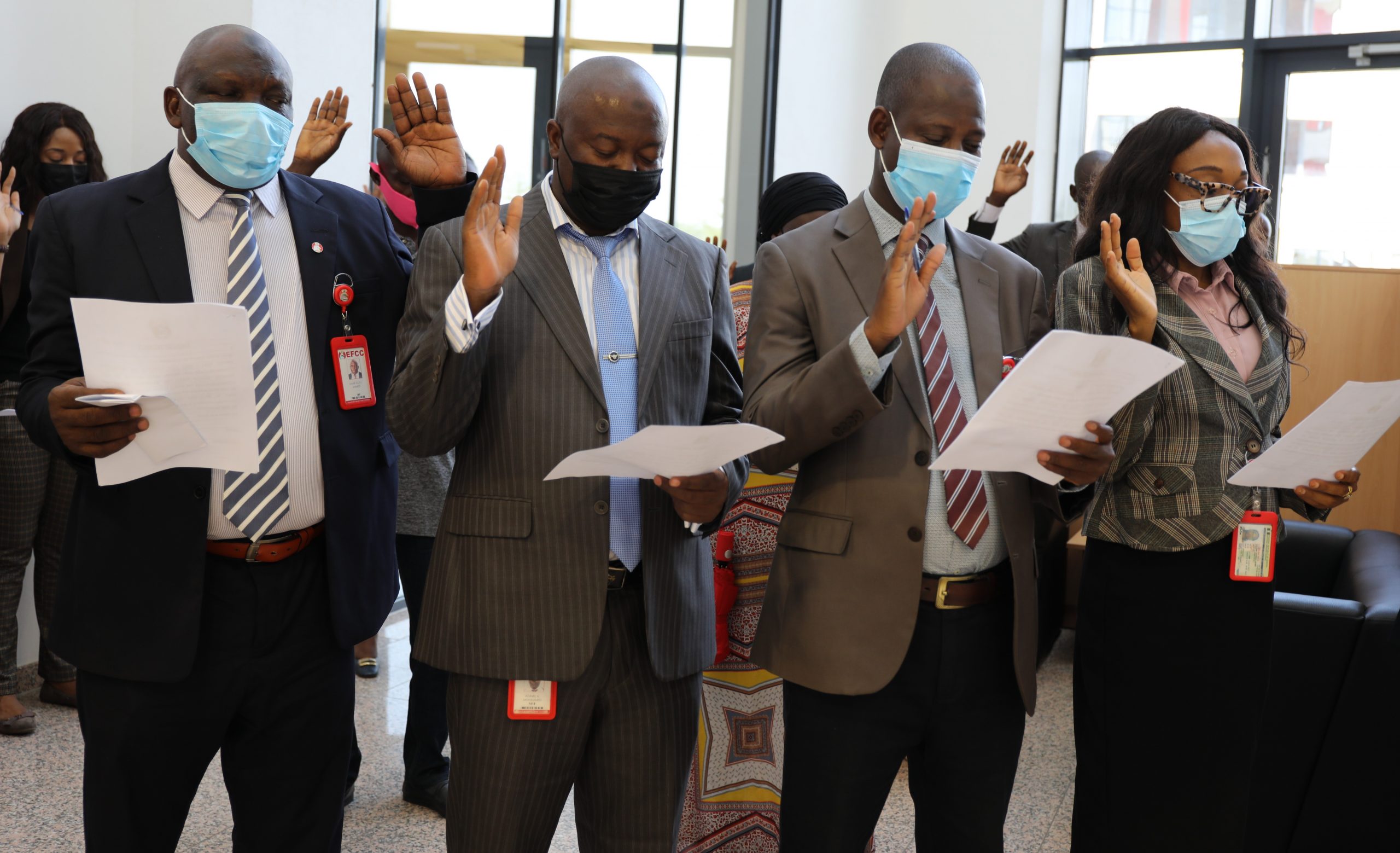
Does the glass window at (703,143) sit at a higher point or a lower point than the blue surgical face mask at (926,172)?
higher

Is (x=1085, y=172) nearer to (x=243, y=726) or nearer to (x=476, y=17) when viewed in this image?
(x=476, y=17)

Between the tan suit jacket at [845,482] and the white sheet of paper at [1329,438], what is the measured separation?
14.8 inches

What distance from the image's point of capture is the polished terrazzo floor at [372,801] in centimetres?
311

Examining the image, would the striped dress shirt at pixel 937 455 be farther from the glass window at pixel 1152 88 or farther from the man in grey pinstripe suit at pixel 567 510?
the glass window at pixel 1152 88

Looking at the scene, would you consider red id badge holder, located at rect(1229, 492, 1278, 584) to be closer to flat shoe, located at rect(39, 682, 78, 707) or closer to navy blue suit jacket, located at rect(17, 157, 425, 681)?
navy blue suit jacket, located at rect(17, 157, 425, 681)

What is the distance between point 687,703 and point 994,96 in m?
7.22

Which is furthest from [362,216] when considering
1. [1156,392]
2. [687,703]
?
[1156,392]

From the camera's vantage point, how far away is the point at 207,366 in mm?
1646

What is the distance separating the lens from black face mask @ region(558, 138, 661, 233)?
1850 mm

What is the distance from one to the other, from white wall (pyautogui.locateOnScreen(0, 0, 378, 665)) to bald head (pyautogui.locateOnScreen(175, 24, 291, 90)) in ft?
6.99

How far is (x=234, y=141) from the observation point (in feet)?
6.38

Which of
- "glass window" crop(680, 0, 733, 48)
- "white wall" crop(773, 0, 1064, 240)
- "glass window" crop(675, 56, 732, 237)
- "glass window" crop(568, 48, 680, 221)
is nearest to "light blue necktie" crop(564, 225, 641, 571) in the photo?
"glass window" crop(568, 48, 680, 221)

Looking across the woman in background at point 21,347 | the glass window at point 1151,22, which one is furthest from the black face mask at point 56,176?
the glass window at point 1151,22

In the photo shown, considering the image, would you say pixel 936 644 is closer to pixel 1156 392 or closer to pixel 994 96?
pixel 1156 392
